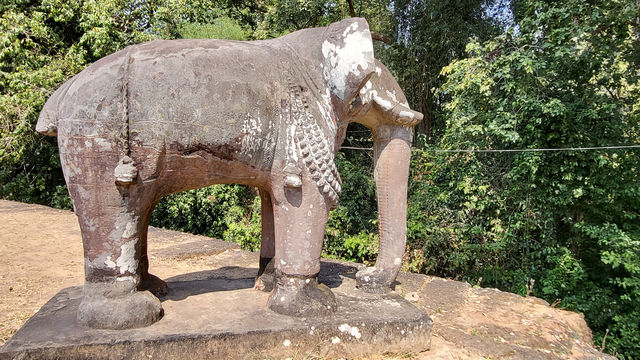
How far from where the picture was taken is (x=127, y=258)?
216 centimetres

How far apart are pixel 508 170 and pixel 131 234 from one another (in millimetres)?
5412

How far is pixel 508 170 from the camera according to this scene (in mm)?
6172

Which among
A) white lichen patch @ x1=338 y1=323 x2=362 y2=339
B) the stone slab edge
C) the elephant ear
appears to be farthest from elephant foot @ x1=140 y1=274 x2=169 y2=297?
the elephant ear

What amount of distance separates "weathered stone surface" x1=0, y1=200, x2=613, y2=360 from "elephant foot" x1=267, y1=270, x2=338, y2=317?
9.6 inches

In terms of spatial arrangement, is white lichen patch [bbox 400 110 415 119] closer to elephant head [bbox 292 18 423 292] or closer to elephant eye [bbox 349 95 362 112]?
elephant head [bbox 292 18 423 292]

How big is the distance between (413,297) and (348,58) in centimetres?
202

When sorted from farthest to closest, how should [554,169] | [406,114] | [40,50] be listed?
1. [40,50]
2. [554,169]
3. [406,114]

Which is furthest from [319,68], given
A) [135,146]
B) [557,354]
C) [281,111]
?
[557,354]

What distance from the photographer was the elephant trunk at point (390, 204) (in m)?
2.87

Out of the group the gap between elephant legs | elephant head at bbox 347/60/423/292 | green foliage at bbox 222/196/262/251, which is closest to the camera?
the gap between elephant legs

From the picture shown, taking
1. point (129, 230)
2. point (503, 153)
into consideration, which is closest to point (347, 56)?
point (129, 230)

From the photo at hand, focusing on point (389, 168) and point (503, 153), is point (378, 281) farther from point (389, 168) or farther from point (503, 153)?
point (503, 153)

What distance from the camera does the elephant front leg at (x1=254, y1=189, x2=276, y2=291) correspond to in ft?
Answer: 9.37

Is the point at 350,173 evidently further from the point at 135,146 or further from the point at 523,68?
the point at 135,146
